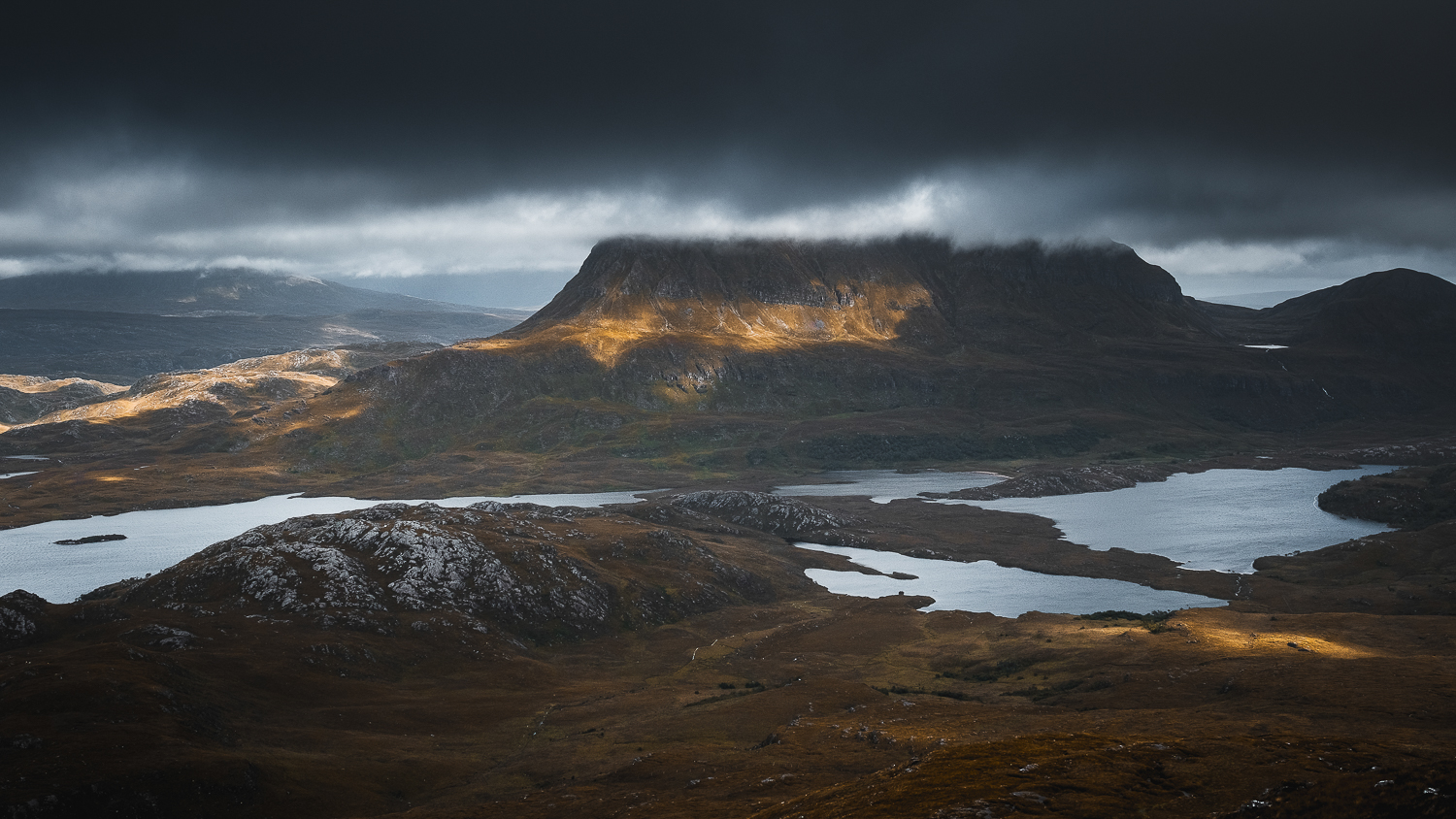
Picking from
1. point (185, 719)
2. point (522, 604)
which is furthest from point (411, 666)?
point (185, 719)

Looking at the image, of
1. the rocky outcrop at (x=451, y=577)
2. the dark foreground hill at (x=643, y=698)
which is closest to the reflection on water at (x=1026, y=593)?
the dark foreground hill at (x=643, y=698)

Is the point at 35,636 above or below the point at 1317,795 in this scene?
below

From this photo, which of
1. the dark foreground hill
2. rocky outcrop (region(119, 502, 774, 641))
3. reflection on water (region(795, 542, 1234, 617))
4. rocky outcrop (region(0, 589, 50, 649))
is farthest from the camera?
reflection on water (region(795, 542, 1234, 617))

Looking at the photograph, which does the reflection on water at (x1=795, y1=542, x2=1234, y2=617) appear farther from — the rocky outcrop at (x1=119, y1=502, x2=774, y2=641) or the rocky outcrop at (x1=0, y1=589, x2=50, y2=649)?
the rocky outcrop at (x1=0, y1=589, x2=50, y2=649)

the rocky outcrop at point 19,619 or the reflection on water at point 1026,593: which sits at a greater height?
the rocky outcrop at point 19,619

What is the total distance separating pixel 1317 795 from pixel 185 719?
88.6 m

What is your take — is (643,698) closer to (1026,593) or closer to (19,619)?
(19,619)

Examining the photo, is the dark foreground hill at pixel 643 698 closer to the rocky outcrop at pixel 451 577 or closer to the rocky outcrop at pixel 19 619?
the rocky outcrop at pixel 19 619

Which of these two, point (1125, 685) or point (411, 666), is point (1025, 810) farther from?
point (411, 666)

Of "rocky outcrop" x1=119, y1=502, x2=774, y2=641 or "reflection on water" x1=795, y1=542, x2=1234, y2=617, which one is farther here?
"reflection on water" x1=795, y1=542, x2=1234, y2=617

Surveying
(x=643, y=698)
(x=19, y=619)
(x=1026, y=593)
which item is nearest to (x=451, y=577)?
(x=643, y=698)

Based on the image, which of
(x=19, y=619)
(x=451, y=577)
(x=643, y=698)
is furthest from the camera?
(x=451, y=577)

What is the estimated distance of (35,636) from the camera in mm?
110438

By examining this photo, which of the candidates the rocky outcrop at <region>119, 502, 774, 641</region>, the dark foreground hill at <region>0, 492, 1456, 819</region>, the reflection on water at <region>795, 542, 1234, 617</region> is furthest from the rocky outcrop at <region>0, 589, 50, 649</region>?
the reflection on water at <region>795, 542, 1234, 617</region>
